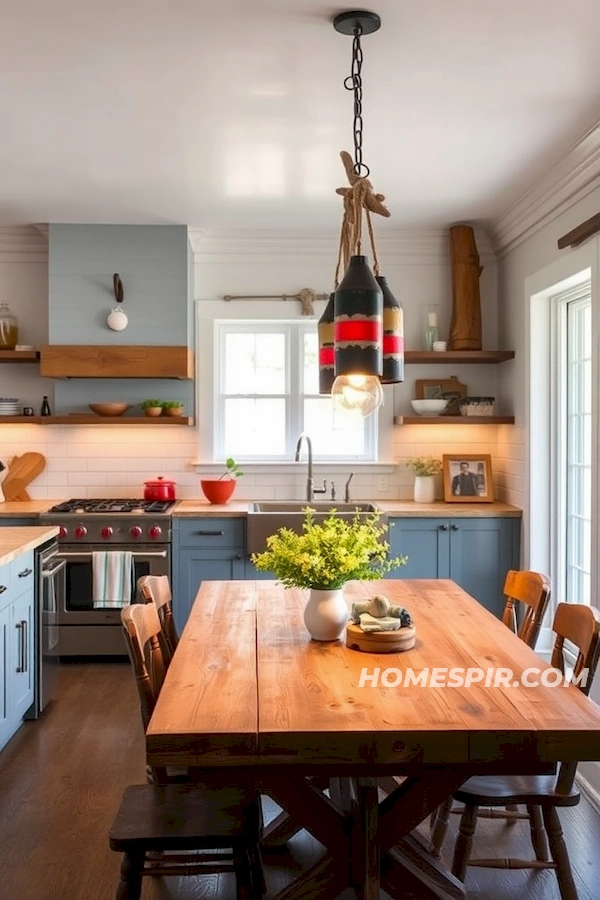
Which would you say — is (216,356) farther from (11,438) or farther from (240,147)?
(240,147)

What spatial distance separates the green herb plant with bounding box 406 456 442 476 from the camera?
551 cm

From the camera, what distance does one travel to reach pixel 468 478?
5.54 meters

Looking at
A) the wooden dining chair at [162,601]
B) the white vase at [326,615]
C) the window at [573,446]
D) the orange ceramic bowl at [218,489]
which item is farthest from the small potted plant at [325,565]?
the orange ceramic bowl at [218,489]

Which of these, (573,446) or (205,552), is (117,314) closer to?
(205,552)

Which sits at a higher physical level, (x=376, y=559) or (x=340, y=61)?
(x=340, y=61)

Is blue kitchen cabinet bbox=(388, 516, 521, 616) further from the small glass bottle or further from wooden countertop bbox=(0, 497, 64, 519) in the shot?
wooden countertop bbox=(0, 497, 64, 519)

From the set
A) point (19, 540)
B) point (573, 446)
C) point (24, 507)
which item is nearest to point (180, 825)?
point (19, 540)

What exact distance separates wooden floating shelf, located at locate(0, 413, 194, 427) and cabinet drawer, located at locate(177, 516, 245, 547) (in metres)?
0.73

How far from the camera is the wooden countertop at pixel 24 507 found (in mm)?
4980

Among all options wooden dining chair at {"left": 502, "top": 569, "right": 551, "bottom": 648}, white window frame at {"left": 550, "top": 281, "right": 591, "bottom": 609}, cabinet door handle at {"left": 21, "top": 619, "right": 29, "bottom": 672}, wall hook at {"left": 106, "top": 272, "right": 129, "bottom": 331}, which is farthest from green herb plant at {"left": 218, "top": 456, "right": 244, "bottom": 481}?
wooden dining chair at {"left": 502, "top": 569, "right": 551, "bottom": 648}

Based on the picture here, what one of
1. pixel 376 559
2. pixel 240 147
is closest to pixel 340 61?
pixel 240 147

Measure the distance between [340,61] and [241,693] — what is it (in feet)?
7.58

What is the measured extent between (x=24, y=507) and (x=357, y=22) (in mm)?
3597

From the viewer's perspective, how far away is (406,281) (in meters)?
5.71
